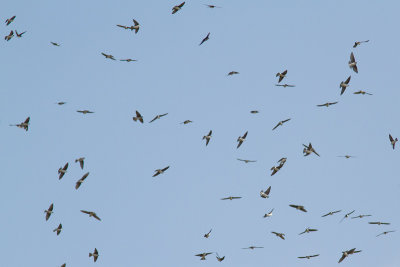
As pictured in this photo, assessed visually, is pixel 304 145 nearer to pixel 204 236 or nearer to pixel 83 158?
pixel 204 236

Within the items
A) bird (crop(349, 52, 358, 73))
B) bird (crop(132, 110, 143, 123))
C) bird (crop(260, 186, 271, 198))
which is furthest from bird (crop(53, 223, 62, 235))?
bird (crop(349, 52, 358, 73))

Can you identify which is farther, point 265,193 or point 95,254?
point 95,254

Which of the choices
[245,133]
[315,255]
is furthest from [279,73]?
[315,255]

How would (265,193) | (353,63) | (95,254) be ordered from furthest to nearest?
(95,254), (265,193), (353,63)

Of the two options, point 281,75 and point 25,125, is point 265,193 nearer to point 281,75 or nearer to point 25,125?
point 281,75

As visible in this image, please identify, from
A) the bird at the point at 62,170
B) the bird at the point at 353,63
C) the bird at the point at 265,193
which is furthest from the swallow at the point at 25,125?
the bird at the point at 353,63

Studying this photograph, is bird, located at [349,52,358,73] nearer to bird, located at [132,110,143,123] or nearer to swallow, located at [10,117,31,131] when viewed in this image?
bird, located at [132,110,143,123]

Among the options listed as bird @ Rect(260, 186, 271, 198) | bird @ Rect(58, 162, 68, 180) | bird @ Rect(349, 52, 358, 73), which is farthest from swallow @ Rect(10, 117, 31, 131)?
bird @ Rect(349, 52, 358, 73)

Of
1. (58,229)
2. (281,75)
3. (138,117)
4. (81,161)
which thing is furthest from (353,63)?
(58,229)

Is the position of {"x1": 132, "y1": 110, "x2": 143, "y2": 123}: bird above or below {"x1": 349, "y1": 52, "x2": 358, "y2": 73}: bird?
below

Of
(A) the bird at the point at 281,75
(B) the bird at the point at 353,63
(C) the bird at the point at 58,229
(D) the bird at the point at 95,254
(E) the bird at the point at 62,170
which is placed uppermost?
(B) the bird at the point at 353,63

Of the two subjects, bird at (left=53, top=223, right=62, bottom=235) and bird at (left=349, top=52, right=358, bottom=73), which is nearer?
bird at (left=349, top=52, right=358, bottom=73)

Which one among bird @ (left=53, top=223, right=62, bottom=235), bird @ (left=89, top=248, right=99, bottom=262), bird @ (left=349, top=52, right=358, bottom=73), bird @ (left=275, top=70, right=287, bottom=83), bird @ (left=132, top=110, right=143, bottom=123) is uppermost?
bird @ (left=349, top=52, right=358, bottom=73)

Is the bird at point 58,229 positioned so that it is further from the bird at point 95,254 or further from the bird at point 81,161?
the bird at point 81,161
